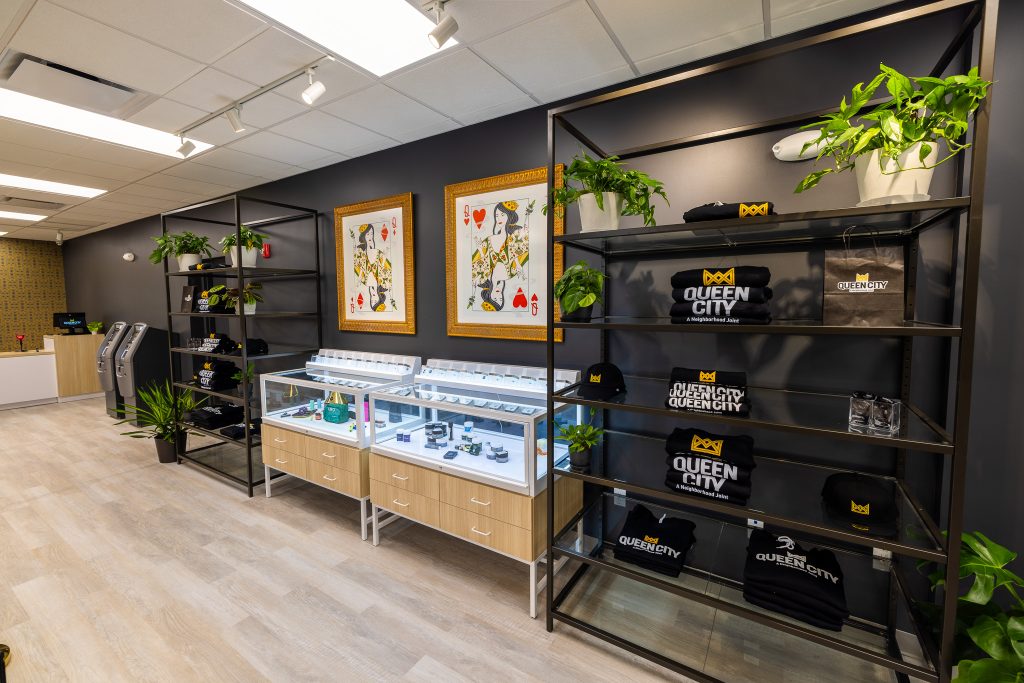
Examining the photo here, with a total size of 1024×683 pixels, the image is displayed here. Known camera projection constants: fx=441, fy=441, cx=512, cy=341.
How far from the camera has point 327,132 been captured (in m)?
3.00

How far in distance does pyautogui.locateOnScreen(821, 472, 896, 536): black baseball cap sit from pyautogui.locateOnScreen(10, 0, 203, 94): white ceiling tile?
339cm

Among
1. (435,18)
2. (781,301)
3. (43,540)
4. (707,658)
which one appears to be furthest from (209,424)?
(781,301)

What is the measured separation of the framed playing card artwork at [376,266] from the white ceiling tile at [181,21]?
4.54ft

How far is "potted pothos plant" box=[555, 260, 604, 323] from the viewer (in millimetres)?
1925

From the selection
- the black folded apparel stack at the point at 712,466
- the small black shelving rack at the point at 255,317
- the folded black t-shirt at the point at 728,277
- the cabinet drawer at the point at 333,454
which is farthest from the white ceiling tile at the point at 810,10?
the small black shelving rack at the point at 255,317

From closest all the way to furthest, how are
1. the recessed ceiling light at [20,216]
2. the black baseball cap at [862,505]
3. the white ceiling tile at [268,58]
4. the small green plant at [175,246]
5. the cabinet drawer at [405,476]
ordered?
the black baseball cap at [862,505] → the white ceiling tile at [268,58] → the cabinet drawer at [405,476] → the small green plant at [175,246] → the recessed ceiling light at [20,216]

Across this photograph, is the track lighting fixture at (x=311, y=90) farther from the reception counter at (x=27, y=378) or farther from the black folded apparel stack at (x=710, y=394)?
the reception counter at (x=27, y=378)

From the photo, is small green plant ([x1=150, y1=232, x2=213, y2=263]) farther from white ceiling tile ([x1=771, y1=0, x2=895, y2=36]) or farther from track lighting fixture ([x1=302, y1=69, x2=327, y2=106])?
white ceiling tile ([x1=771, y1=0, x2=895, y2=36])

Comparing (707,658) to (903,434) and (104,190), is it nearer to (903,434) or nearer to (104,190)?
(903,434)

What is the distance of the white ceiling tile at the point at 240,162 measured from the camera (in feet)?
11.2

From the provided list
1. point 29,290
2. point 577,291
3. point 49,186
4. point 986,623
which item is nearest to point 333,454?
point 577,291

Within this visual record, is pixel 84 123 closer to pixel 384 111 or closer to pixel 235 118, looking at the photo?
pixel 235 118

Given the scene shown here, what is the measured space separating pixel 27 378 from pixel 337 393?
6510 mm

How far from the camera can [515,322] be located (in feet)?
9.21
